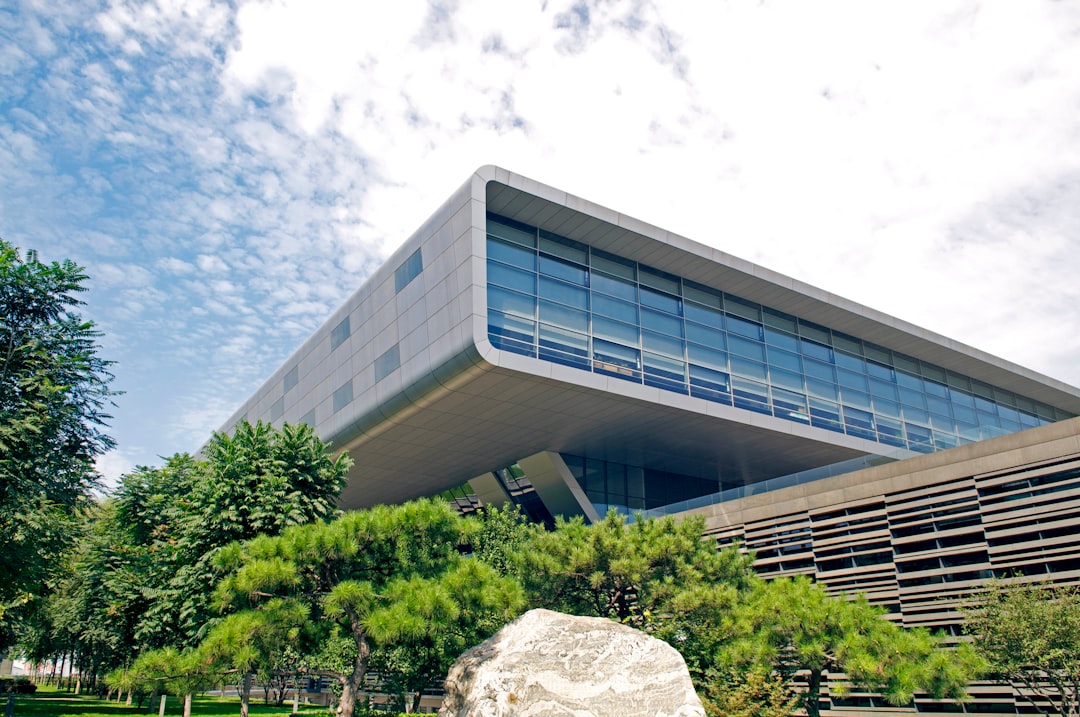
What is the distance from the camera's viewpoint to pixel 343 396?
3609 centimetres

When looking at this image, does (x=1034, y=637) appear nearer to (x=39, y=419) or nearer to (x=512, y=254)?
(x=512, y=254)

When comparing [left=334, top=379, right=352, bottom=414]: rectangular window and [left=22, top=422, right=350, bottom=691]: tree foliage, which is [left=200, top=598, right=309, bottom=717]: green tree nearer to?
[left=22, top=422, right=350, bottom=691]: tree foliage

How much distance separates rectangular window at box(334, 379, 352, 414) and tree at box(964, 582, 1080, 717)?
81.3 ft

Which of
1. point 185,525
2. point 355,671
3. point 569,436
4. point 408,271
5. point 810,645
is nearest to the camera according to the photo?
point 810,645

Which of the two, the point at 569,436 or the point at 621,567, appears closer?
the point at 621,567

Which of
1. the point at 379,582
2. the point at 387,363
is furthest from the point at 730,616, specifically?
the point at 387,363

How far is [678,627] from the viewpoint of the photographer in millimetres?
20672

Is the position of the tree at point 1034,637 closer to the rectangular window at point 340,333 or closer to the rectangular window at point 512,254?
the rectangular window at point 512,254

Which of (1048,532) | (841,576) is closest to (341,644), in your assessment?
(841,576)

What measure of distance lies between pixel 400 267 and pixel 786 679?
20.9 m

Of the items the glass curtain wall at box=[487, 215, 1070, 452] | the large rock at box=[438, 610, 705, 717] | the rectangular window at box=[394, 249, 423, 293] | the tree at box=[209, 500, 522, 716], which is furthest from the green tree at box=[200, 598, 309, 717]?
the rectangular window at box=[394, 249, 423, 293]

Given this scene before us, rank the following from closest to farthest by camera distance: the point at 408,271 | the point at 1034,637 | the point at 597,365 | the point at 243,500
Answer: the point at 1034,637, the point at 243,500, the point at 597,365, the point at 408,271

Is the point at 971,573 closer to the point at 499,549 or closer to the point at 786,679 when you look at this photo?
the point at 786,679

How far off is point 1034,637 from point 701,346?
61.1 ft
